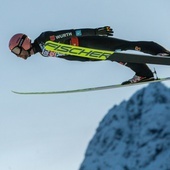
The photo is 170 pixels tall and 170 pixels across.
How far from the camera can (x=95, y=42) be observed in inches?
448

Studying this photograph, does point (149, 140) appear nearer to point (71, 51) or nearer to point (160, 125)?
point (160, 125)

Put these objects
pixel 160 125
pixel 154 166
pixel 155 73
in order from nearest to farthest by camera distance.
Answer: pixel 155 73, pixel 154 166, pixel 160 125

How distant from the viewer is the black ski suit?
11.1 meters

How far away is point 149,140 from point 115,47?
615 ft

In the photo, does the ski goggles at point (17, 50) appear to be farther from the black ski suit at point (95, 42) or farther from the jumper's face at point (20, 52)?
the black ski suit at point (95, 42)

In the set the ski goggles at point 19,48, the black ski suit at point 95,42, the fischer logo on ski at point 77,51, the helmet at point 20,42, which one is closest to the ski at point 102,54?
the fischer logo on ski at point 77,51

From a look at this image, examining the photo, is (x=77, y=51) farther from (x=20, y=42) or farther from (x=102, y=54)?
(x=20, y=42)

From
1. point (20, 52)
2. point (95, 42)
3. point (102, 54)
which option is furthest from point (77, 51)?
point (20, 52)

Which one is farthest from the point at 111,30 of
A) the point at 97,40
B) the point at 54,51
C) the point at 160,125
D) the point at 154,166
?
the point at 160,125

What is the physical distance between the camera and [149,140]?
195125 mm

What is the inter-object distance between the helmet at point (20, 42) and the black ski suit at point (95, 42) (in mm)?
172

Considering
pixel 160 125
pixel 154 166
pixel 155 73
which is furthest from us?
pixel 160 125

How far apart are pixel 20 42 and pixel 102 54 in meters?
2.15

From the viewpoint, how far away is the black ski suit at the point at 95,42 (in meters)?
11.1
